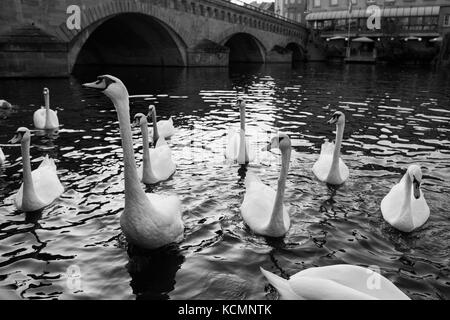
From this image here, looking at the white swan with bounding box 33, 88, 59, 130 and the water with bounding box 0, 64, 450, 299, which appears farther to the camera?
the white swan with bounding box 33, 88, 59, 130

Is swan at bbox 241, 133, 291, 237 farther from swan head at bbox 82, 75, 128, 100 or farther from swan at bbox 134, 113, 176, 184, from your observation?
swan head at bbox 82, 75, 128, 100

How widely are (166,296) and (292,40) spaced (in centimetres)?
6674

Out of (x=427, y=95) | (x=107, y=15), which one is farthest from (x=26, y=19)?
(x=427, y=95)

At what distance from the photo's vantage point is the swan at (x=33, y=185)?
219 inches

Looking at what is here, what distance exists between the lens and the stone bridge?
2191 centimetres

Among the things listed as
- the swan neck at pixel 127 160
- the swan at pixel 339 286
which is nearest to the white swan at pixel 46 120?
the swan neck at pixel 127 160

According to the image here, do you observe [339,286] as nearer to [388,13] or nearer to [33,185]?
[33,185]

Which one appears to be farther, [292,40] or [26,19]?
[292,40]

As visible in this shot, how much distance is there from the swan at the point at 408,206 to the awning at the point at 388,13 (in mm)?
67962

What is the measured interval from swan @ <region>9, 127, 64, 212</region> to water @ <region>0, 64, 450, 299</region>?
0.17 m

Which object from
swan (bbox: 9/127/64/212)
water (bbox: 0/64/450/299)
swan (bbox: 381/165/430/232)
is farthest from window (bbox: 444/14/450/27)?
swan (bbox: 9/127/64/212)
